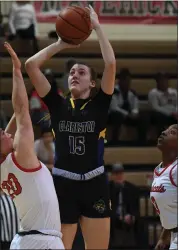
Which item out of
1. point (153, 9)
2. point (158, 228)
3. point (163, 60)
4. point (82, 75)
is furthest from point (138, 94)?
point (82, 75)

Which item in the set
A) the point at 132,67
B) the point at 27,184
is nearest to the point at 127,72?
the point at 132,67

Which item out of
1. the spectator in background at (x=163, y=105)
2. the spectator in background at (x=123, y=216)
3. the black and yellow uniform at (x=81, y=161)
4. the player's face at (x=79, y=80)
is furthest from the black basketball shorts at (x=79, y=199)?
the spectator in background at (x=163, y=105)

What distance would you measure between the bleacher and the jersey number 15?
553 cm

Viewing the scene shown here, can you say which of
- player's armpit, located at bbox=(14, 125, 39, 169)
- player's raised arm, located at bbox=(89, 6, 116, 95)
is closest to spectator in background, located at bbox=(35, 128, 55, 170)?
player's raised arm, located at bbox=(89, 6, 116, 95)

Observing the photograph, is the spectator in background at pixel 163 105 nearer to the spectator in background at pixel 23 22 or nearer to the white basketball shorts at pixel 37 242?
the spectator in background at pixel 23 22

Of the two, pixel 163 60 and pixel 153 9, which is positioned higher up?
pixel 153 9

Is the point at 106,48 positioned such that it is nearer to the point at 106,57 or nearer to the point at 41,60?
the point at 106,57

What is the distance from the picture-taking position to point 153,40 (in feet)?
41.1

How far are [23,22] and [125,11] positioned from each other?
169 cm

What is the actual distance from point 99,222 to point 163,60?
7.72 m

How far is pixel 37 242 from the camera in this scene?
431cm

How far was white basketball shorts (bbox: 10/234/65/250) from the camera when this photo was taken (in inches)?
170

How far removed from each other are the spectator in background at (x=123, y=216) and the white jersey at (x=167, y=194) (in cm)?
405

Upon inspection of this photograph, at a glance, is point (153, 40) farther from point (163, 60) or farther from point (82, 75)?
point (82, 75)
